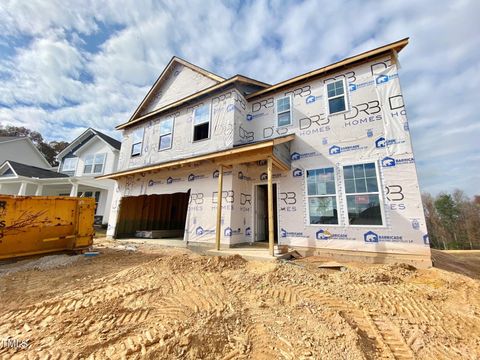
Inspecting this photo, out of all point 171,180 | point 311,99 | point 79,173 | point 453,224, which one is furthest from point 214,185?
point 453,224

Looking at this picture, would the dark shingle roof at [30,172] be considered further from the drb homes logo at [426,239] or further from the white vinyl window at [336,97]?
the drb homes logo at [426,239]

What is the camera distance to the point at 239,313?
2982 mm

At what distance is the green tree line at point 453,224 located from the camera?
22.5 m

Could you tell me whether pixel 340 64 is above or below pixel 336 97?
above

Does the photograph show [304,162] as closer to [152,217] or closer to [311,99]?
[311,99]

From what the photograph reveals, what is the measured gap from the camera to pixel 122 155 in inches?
474

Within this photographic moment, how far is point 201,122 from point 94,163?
45.2 feet

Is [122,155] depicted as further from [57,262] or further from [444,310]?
[444,310]

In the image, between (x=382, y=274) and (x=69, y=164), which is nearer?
(x=382, y=274)

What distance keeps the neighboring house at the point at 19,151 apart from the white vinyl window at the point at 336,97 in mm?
31838

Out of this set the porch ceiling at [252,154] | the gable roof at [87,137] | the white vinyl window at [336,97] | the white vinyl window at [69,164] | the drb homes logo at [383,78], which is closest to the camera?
the porch ceiling at [252,154]

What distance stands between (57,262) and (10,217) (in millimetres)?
1746

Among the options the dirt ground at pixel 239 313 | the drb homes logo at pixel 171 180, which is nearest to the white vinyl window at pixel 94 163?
the drb homes logo at pixel 171 180

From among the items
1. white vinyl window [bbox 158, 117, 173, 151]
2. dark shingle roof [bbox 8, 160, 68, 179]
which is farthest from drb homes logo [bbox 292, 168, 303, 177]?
dark shingle roof [bbox 8, 160, 68, 179]
